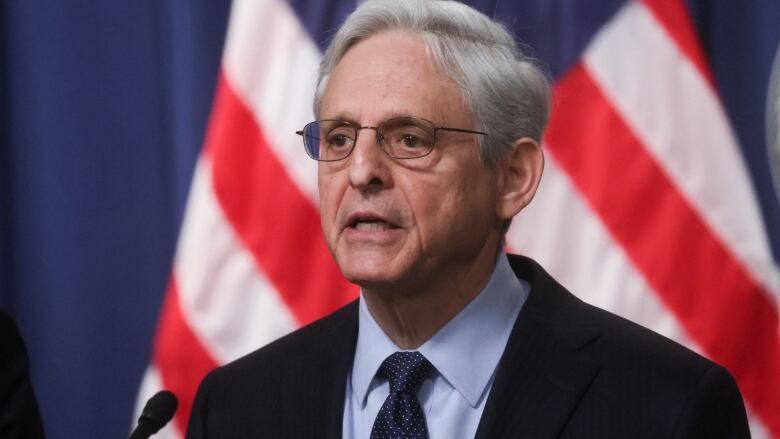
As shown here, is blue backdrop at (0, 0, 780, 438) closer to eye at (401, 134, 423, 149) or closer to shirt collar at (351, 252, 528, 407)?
shirt collar at (351, 252, 528, 407)

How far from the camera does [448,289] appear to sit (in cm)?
167

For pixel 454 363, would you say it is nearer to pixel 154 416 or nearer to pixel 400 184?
pixel 400 184

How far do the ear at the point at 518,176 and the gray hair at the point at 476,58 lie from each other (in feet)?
0.08

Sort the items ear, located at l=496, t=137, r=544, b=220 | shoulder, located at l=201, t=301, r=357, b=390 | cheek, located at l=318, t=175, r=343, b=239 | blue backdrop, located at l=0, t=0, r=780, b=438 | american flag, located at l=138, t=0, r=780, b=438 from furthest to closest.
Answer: blue backdrop, located at l=0, t=0, r=780, b=438 < american flag, located at l=138, t=0, r=780, b=438 < shoulder, located at l=201, t=301, r=357, b=390 < ear, located at l=496, t=137, r=544, b=220 < cheek, located at l=318, t=175, r=343, b=239

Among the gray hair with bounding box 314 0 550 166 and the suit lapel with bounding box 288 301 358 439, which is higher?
the gray hair with bounding box 314 0 550 166

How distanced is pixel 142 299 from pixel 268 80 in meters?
0.64

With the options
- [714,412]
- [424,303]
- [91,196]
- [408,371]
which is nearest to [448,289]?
[424,303]

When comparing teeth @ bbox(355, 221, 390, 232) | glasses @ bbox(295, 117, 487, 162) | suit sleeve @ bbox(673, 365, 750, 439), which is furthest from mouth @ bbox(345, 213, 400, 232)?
suit sleeve @ bbox(673, 365, 750, 439)

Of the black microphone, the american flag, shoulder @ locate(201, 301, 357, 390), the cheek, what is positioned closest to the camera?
the black microphone

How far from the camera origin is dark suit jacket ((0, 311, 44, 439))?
171 cm

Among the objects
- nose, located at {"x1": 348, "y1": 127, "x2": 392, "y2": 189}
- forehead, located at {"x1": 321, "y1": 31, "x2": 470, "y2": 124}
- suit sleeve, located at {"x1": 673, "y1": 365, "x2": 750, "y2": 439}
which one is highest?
forehead, located at {"x1": 321, "y1": 31, "x2": 470, "y2": 124}

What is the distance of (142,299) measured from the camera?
2.43 meters

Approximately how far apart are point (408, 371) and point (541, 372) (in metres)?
0.22

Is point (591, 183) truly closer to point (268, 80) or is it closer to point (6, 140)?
point (268, 80)
